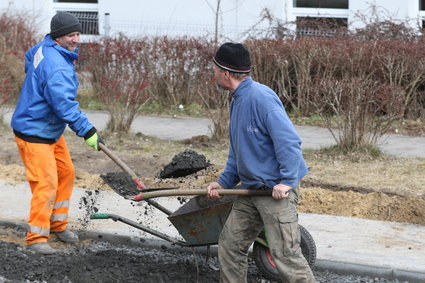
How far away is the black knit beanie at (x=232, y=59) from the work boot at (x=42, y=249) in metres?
2.42

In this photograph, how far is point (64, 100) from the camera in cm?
612

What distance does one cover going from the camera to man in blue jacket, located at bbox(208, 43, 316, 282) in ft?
15.3

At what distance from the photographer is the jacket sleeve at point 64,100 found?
612 cm

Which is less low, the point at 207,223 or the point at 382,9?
the point at 382,9

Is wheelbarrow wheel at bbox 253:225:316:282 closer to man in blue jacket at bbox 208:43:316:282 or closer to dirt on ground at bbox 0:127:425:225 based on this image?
man in blue jacket at bbox 208:43:316:282

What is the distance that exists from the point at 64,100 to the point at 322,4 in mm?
13943

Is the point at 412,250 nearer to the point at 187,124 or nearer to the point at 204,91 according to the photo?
the point at 204,91

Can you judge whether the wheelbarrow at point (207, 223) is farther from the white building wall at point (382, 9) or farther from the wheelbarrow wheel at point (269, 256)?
the white building wall at point (382, 9)

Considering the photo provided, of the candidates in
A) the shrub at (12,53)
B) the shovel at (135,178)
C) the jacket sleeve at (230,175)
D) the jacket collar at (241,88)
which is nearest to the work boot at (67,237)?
the shovel at (135,178)

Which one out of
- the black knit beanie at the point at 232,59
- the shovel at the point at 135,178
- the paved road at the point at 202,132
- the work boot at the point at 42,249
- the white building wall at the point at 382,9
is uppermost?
the white building wall at the point at 382,9

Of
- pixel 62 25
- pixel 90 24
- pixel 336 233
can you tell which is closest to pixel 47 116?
pixel 62 25

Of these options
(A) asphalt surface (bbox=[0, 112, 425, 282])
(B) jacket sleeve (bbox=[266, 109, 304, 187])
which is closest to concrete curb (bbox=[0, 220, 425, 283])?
(A) asphalt surface (bbox=[0, 112, 425, 282])

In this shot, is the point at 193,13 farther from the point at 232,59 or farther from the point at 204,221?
the point at 232,59

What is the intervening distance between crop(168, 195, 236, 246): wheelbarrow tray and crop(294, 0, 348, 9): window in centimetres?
1413
